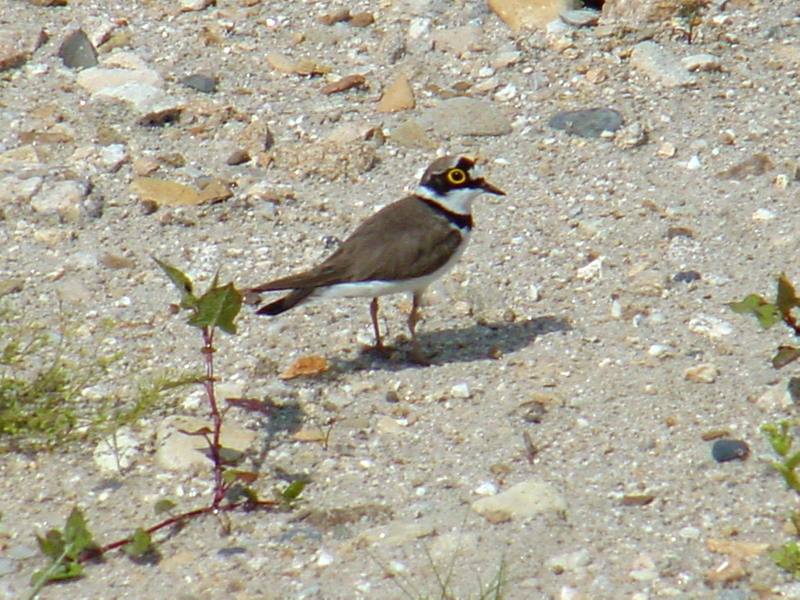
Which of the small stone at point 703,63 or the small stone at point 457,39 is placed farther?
the small stone at point 457,39

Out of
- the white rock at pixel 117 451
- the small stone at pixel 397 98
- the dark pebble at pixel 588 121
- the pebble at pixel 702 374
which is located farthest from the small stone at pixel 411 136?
the white rock at pixel 117 451

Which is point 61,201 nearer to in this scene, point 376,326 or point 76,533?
point 376,326

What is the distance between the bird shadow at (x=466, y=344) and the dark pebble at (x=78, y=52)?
3.02m

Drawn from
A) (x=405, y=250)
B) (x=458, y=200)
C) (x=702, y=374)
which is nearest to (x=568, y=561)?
(x=702, y=374)

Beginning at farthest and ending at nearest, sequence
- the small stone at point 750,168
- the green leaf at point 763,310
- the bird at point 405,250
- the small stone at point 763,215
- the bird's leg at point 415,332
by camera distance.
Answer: the small stone at point 750,168 → the small stone at point 763,215 → the bird's leg at point 415,332 → the bird at point 405,250 → the green leaf at point 763,310

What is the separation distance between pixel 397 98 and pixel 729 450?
3492 millimetres

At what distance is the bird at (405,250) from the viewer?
6.15 meters

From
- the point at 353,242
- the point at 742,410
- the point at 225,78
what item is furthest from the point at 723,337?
the point at 225,78

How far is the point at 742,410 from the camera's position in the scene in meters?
5.57

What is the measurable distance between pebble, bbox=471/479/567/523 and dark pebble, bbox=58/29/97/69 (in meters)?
4.41

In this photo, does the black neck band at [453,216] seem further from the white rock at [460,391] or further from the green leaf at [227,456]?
the green leaf at [227,456]

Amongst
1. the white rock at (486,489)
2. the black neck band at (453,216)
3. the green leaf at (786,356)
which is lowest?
the white rock at (486,489)

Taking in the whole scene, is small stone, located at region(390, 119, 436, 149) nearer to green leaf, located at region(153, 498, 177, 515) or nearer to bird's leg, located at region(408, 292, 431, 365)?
bird's leg, located at region(408, 292, 431, 365)

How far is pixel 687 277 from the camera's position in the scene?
6602mm
